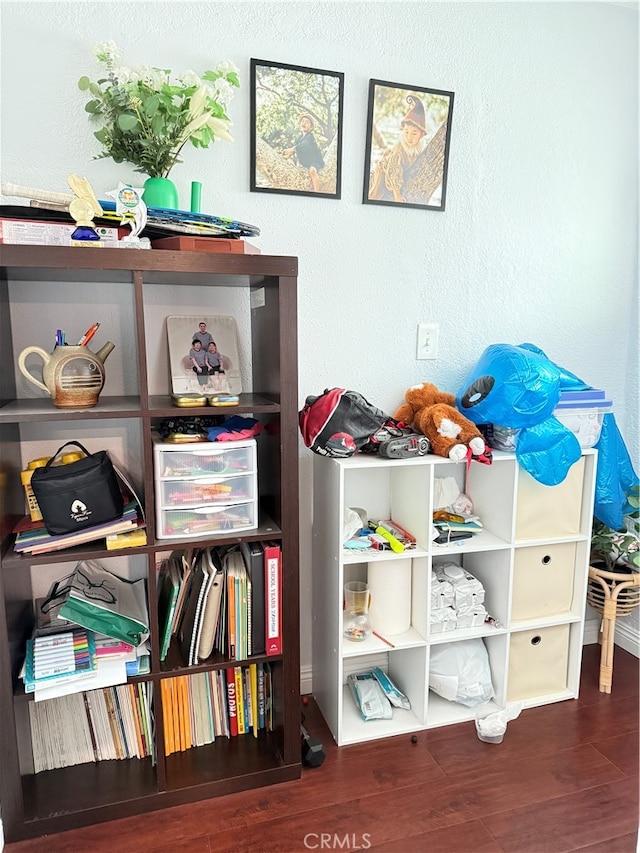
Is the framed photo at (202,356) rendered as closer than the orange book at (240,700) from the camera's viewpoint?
Yes

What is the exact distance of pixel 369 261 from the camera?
1.95 m

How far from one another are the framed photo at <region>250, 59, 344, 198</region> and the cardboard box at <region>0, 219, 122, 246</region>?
0.62 m

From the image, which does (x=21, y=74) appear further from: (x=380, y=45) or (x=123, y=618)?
(x=123, y=618)

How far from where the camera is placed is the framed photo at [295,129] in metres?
1.76

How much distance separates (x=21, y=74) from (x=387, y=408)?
4.61ft

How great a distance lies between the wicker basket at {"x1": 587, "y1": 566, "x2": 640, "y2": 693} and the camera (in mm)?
2045

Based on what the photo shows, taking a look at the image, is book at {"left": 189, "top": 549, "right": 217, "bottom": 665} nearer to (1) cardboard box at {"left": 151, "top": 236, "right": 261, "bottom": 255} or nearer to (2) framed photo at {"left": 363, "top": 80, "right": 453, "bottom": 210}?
(1) cardboard box at {"left": 151, "top": 236, "right": 261, "bottom": 255}

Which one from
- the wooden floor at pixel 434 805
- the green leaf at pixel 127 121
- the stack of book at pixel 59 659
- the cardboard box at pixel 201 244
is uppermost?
the green leaf at pixel 127 121

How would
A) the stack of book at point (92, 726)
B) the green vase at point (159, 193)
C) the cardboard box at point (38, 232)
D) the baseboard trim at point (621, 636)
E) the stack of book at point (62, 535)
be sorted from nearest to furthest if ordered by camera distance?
the cardboard box at point (38, 232)
the stack of book at point (62, 535)
the green vase at point (159, 193)
the stack of book at point (92, 726)
the baseboard trim at point (621, 636)

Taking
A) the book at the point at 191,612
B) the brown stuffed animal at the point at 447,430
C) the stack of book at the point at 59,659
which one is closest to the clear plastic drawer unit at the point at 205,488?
the book at the point at 191,612

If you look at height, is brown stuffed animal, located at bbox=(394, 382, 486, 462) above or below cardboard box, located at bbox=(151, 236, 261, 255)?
below

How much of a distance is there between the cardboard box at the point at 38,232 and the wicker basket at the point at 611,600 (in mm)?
1864

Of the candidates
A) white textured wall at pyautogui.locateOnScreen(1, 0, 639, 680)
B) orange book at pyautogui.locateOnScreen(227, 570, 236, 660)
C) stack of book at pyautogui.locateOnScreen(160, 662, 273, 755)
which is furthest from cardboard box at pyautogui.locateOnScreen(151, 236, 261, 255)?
stack of book at pyautogui.locateOnScreen(160, 662, 273, 755)

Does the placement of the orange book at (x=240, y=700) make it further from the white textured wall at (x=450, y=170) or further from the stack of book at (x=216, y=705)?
the white textured wall at (x=450, y=170)
